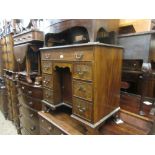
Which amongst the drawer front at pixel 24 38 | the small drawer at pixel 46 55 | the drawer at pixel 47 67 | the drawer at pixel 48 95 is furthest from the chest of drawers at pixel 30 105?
the drawer front at pixel 24 38

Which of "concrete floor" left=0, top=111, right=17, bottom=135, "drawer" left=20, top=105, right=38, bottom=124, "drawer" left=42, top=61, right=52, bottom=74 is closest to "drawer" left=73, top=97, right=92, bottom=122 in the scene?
"drawer" left=42, top=61, right=52, bottom=74

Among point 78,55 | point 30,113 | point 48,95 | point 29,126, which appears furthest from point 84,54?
point 29,126

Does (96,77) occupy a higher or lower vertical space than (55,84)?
higher

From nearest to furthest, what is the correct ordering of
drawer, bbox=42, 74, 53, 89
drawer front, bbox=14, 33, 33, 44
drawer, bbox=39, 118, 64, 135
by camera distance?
Result: drawer, bbox=39, 118, 64, 135
drawer, bbox=42, 74, 53, 89
drawer front, bbox=14, 33, 33, 44

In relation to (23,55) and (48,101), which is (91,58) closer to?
(48,101)

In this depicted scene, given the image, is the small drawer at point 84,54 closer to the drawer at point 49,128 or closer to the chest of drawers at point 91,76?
the chest of drawers at point 91,76

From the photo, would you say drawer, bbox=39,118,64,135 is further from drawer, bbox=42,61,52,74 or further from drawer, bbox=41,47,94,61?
drawer, bbox=41,47,94,61

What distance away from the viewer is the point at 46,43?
1498 millimetres

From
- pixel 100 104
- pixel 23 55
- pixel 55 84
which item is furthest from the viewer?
pixel 23 55

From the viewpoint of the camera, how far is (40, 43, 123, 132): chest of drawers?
3.19ft

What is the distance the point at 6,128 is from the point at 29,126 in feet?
4.00
